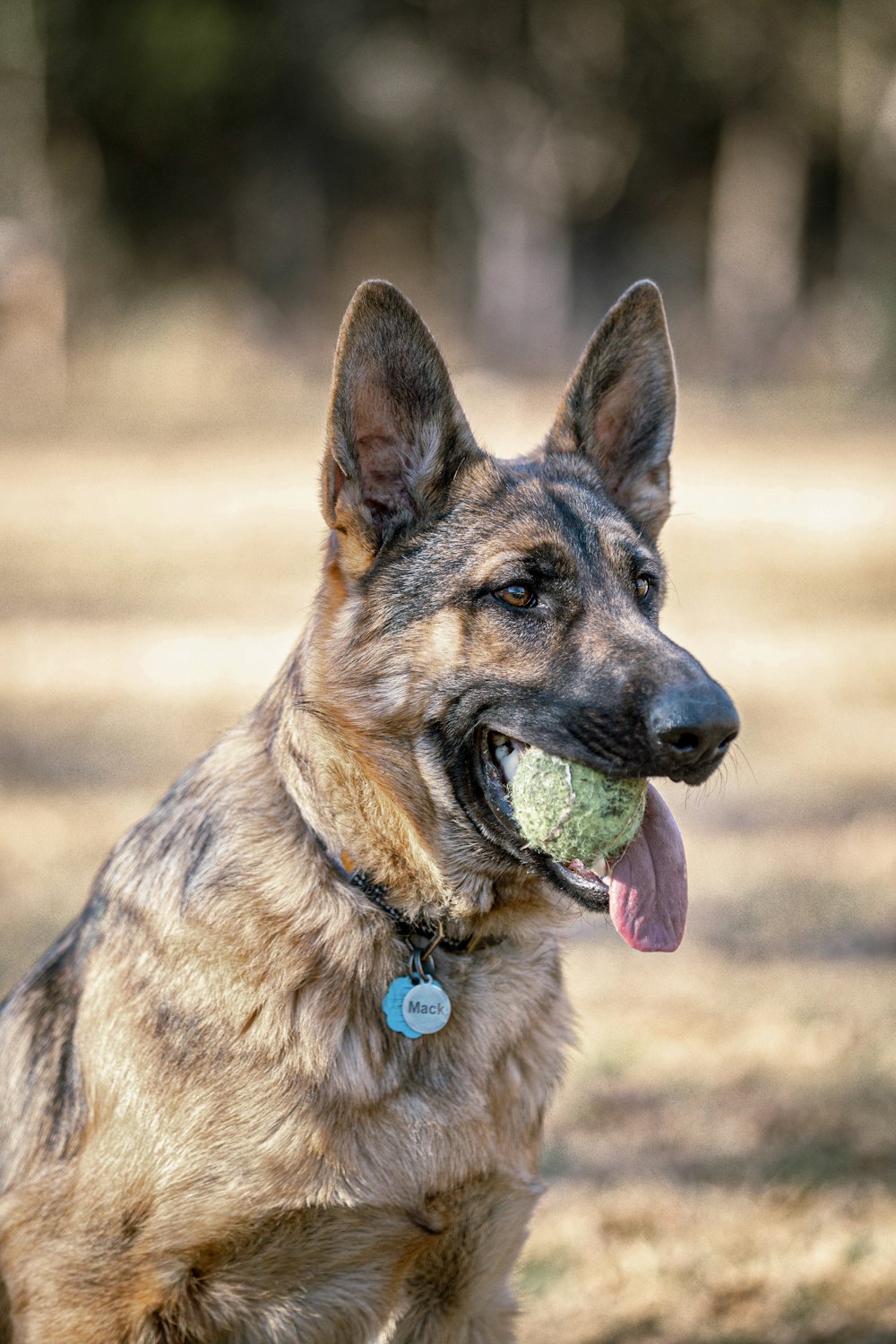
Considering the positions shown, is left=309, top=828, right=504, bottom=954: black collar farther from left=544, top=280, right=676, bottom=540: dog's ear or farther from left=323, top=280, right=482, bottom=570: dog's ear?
left=544, top=280, right=676, bottom=540: dog's ear

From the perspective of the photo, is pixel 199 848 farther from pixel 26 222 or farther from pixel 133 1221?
pixel 26 222

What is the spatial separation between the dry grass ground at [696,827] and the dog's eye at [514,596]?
2.80 feet

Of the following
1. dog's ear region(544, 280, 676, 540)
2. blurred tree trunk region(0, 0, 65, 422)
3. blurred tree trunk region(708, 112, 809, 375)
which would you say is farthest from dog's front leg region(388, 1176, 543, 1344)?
blurred tree trunk region(708, 112, 809, 375)

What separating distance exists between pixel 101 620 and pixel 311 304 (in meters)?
18.4

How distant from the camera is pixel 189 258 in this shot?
27.2 meters

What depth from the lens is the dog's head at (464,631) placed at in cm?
269

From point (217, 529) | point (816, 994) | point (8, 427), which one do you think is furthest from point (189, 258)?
point (816, 994)

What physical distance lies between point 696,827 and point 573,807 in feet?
14.3

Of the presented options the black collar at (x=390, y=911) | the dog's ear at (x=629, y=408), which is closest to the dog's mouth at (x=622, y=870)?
the black collar at (x=390, y=911)

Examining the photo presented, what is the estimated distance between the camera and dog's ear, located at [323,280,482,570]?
2891 mm

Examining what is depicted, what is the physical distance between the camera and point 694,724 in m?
2.55

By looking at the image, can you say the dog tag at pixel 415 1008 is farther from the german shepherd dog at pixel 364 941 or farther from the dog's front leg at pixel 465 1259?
the dog's front leg at pixel 465 1259

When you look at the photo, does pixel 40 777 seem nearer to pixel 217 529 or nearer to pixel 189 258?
pixel 217 529

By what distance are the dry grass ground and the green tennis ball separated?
0.79 m
